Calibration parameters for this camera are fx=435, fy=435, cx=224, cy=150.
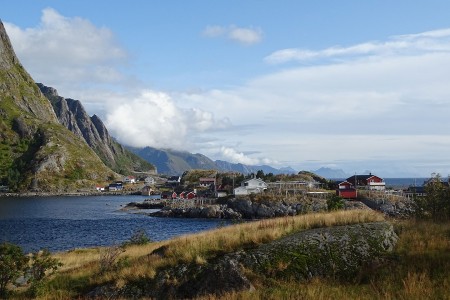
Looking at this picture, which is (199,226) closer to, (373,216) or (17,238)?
(17,238)

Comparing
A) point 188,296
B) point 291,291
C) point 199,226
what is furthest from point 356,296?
point 199,226

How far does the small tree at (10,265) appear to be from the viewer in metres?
18.9

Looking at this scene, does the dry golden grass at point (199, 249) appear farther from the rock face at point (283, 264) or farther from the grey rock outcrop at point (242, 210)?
the grey rock outcrop at point (242, 210)

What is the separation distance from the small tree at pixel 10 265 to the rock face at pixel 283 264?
6.76m

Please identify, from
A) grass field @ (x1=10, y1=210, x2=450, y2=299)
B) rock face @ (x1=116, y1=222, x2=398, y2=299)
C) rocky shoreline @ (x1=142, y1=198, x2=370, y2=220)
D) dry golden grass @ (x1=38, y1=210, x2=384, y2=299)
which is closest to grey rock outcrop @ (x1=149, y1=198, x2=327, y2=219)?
rocky shoreline @ (x1=142, y1=198, x2=370, y2=220)

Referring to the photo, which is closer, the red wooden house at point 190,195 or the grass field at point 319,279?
the grass field at point 319,279

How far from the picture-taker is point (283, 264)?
14.2 m

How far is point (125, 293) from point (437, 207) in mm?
22107

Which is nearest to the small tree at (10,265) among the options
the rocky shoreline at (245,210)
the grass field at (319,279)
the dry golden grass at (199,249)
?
the grass field at (319,279)

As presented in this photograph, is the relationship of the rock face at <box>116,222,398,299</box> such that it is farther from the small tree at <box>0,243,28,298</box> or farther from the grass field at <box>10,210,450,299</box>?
the small tree at <box>0,243,28,298</box>

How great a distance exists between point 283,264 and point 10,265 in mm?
12480

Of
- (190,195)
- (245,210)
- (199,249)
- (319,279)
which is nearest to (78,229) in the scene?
(245,210)

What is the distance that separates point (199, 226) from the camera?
99.4 metres

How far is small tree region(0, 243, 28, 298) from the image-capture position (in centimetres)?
1888
